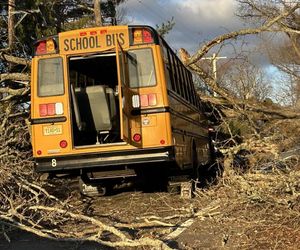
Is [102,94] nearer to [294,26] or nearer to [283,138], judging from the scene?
[283,138]

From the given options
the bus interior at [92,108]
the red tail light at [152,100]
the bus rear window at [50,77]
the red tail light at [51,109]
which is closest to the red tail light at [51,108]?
the red tail light at [51,109]

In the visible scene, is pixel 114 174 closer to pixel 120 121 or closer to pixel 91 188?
pixel 120 121

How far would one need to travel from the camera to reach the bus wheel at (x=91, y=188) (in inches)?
486

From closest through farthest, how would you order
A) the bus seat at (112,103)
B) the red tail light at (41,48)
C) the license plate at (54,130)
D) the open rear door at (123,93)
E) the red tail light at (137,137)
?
the open rear door at (123,93)
the red tail light at (137,137)
the license plate at (54,130)
the red tail light at (41,48)
the bus seat at (112,103)

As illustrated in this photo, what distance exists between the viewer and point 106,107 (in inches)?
427

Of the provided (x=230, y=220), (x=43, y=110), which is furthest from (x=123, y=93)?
(x=230, y=220)

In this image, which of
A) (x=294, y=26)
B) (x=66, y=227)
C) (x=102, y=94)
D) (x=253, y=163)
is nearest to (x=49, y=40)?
(x=102, y=94)

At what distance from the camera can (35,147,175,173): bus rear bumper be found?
32.8ft

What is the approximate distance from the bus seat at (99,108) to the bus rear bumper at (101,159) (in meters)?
0.94

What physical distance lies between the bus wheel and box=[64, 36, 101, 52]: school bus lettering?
3040 millimetres

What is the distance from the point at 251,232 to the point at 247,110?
7.53 meters

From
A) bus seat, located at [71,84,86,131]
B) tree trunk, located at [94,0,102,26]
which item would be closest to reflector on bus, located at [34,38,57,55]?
bus seat, located at [71,84,86,131]

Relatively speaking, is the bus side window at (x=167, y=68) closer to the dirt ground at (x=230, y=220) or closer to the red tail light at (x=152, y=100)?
the red tail light at (x=152, y=100)

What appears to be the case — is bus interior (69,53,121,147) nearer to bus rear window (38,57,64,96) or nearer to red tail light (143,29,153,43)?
bus rear window (38,57,64,96)
